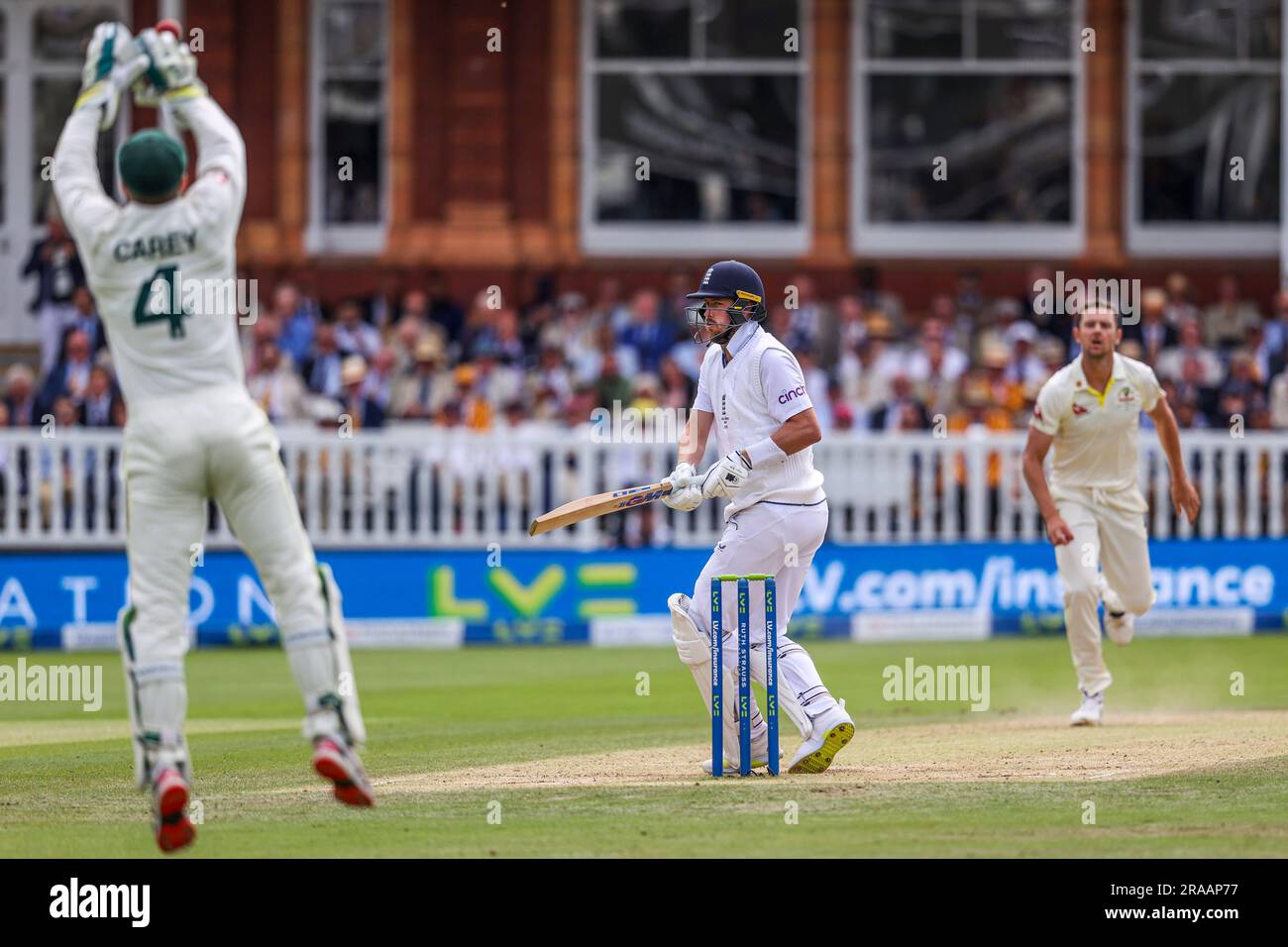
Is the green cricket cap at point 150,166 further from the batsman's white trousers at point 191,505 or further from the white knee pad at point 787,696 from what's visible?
the white knee pad at point 787,696

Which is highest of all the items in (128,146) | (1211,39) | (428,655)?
(1211,39)

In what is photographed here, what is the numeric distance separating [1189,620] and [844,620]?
2.82 m

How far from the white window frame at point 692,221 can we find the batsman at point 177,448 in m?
16.2

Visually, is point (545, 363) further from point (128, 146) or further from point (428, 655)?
point (128, 146)

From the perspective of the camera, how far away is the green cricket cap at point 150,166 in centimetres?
765

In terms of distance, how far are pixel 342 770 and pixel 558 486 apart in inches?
432

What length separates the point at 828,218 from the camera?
23656mm

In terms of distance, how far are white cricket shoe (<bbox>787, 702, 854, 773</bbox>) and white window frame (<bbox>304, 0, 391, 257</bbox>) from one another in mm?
15375

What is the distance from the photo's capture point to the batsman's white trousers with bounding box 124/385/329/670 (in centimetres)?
760

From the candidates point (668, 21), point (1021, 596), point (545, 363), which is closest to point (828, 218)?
point (668, 21)

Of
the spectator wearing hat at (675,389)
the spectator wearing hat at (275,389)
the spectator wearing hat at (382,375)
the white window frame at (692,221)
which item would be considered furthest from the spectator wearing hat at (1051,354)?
the spectator wearing hat at (275,389)

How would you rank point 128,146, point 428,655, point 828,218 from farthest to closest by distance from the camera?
point 828,218, point 428,655, point 128,146

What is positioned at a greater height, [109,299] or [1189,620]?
[109,299]
